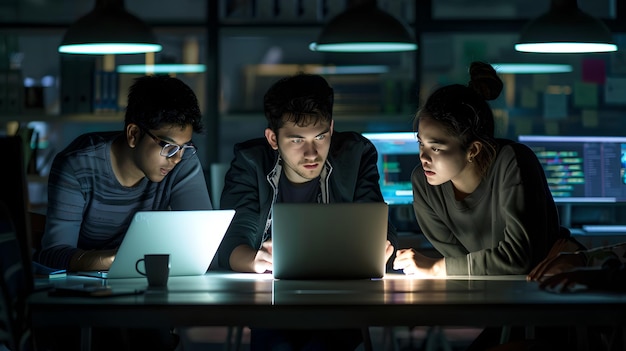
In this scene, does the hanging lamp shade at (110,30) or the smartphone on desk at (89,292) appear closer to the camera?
the smartphone on desk at (89,292)

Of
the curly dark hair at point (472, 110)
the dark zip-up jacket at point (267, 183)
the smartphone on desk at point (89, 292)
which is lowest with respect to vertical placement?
the smartphone on desk at point (89, 292)

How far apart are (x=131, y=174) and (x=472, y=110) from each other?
1069mm

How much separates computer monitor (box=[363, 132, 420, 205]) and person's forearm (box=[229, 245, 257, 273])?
221cm

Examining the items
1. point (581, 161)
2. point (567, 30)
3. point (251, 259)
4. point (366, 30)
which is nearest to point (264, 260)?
point (251, 259)

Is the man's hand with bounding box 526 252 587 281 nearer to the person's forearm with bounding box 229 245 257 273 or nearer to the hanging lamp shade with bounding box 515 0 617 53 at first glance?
the person's forearm with bounding box 229 245 257 273

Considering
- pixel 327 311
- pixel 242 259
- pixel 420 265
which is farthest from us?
pixel 242 259

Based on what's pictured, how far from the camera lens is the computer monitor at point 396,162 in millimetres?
4871

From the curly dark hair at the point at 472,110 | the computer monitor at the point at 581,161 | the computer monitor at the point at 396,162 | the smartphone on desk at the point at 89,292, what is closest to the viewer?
the smartphone on desk at the point at 89,292

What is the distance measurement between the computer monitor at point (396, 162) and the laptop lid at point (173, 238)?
2.44 m

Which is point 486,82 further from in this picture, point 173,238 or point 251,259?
point 173,238

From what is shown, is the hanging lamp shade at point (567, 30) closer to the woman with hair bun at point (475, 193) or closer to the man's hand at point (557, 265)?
the woman with hair bun at point (475, 193)

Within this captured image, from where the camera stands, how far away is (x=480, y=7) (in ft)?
35.2

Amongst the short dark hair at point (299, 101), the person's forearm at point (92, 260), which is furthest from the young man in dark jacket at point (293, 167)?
the person's forearm at point (92, 260)

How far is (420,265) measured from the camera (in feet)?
8.47
